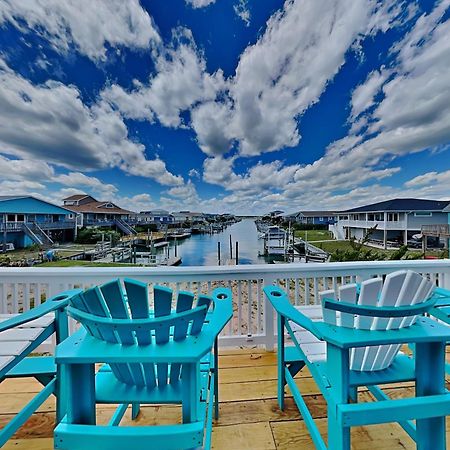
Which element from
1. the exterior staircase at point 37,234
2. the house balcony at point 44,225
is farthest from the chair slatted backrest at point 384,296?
the house balcony at point 44,225

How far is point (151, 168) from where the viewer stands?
4.84 metres

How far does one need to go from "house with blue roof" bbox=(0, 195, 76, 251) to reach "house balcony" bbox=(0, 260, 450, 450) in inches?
49.2

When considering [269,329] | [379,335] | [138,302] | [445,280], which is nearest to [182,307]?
[138,302]

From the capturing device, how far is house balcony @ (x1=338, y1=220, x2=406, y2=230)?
14.2 ft

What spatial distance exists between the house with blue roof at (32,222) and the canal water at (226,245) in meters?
2.07

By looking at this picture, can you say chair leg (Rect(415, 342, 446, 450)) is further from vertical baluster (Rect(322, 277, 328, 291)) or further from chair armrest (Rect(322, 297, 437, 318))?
vertical baluster (Rect(322, 277, 328, 291))

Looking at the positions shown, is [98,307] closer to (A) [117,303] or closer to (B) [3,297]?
(A) [117,303]

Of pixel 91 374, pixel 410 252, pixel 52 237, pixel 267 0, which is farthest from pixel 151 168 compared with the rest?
pixel 410 252

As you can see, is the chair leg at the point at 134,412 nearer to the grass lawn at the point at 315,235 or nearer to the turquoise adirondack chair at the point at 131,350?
the turquoise adirondack chair at the point at 131,350

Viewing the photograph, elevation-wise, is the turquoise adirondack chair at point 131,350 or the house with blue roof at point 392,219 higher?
the house with blue roof at point 392,219

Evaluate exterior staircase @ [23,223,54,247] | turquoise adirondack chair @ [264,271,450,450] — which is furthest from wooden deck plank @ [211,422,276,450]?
exterior staircase @ [23,223,54,247]

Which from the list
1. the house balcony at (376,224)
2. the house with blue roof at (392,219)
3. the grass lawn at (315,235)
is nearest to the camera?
the house with blue roof at (392,219)

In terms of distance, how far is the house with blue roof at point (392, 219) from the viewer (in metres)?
4.02

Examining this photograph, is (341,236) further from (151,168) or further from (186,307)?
(186,307)
